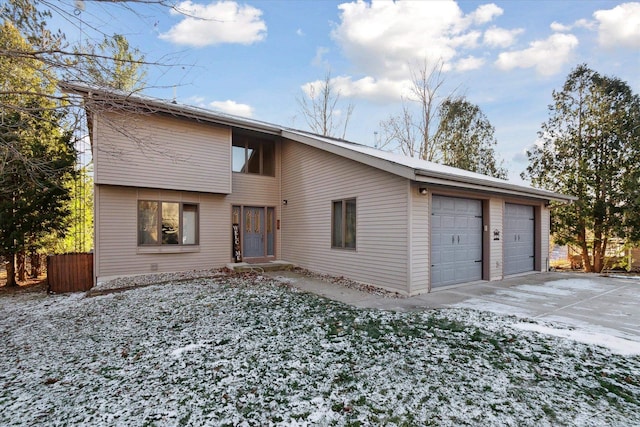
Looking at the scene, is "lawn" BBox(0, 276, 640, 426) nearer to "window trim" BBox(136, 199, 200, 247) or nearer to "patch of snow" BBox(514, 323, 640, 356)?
"patch of snow" BBox(514, 323, 640, 356)

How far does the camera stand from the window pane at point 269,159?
433 inches

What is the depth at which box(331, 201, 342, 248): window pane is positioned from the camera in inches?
328

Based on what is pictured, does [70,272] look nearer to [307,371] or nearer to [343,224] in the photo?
[343,224]

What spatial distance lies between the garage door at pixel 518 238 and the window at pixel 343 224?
431 cm

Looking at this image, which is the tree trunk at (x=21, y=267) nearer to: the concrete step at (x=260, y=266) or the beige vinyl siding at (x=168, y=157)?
the beige vinyl siding at (x=168, y=157)

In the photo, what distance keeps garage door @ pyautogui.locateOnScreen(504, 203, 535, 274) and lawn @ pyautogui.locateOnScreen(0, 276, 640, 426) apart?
15.2 ft

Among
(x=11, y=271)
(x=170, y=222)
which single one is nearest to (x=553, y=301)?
(x=170, y=222)

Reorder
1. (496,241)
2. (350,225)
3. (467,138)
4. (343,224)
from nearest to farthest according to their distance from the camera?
(350,225) < (496,241) < (343,224) < (467,138)

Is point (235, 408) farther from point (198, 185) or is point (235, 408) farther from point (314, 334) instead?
point (198, 185)

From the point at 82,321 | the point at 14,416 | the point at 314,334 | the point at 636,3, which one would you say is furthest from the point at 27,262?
the point at 636,3

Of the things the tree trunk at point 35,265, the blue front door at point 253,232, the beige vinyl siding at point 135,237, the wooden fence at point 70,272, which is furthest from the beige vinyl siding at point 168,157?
the tree trunk at point 35,265

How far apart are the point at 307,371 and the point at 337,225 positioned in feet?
18.1

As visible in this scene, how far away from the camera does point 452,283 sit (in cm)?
721

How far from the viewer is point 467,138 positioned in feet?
59.5
